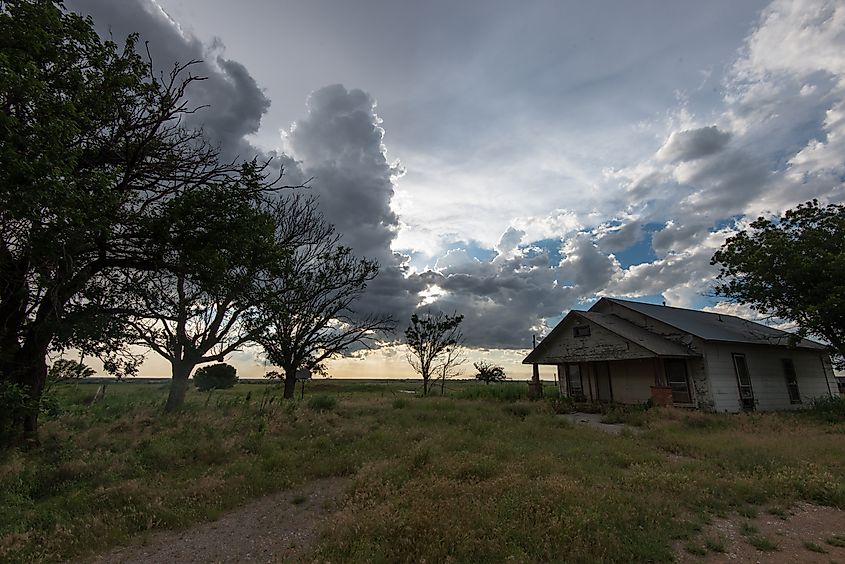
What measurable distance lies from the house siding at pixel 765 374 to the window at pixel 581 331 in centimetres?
563

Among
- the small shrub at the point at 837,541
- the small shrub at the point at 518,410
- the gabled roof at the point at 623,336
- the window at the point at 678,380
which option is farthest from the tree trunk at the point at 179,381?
the window at the point at 678,380

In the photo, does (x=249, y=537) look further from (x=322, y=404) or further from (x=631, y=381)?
(x=631, y=381)

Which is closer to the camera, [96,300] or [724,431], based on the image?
[96,300]

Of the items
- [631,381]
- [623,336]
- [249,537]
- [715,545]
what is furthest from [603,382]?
[249,537]

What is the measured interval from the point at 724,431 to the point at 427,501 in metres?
12.9

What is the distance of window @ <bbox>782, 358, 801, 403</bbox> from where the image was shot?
23.5 meters

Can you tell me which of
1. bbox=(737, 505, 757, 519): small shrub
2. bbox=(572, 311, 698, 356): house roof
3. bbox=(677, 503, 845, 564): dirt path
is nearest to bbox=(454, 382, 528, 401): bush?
bbox=(572, 311, 698, 356): house roof

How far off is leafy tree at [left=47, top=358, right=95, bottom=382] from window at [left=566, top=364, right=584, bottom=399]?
23.8m

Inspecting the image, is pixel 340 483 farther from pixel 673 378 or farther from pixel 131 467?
pixel 673 378

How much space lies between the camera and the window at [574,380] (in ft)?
84.8

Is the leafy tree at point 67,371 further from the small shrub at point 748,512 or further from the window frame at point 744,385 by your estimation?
the window frame at point 744,385

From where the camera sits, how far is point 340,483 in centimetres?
914

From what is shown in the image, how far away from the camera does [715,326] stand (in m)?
24.4

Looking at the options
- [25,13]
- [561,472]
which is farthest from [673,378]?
[25,13]
